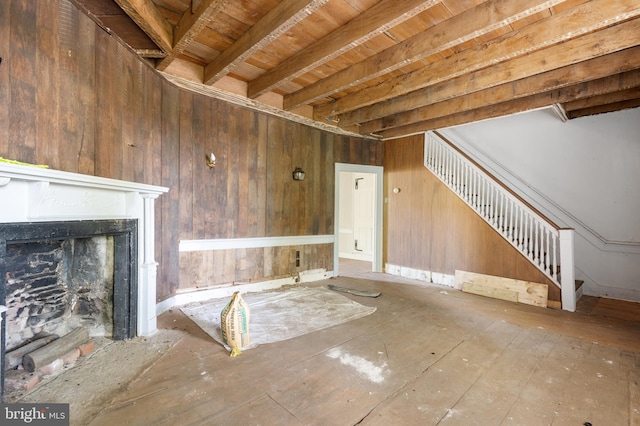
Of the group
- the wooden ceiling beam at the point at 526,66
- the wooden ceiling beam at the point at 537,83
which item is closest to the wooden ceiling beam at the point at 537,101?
the wooden ceiling beam at the point at 537,83

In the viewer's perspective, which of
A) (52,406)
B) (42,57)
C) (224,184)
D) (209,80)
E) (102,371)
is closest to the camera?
(52,406)

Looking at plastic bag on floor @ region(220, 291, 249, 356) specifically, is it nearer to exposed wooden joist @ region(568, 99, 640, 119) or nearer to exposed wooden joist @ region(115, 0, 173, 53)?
exposed wooden joist @ region(115, 0, 173, 53)

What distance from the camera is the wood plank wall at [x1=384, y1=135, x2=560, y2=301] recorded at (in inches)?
165

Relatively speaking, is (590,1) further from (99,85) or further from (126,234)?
(126,234)

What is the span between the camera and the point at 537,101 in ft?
11.6

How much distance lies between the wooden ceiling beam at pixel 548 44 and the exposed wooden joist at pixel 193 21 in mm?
2098

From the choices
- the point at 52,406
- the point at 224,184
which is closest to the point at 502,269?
the point at 224,184

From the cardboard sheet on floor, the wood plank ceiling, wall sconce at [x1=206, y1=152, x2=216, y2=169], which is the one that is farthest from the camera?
wall sconce at [x1=206, y1=152, x2=216, y2=169]

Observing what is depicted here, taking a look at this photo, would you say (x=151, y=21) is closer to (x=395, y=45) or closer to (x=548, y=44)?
(x=395, y=45)

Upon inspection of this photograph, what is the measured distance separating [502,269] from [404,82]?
2971mm

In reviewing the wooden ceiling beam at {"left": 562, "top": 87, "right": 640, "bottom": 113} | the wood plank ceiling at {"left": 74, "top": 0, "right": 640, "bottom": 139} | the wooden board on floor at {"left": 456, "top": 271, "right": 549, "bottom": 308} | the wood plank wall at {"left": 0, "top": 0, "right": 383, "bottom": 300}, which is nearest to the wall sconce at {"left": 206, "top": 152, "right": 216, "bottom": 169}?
the wood plank wall at {"left": 0, "top": 0, "right": 383, "bottom": 300}

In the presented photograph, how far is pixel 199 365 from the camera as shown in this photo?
2.18m

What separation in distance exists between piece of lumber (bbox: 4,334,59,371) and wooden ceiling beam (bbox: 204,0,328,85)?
2.71m

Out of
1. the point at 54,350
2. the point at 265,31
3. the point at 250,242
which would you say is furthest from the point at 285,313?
the point at 265,31
